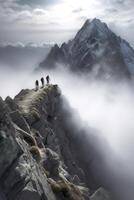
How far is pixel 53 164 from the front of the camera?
1960 inches

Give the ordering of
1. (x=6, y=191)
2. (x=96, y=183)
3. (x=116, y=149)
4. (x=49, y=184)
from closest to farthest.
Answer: (x=6, y=191), (x=49, y=184), (x=96, y=183), (x=116, y=149)

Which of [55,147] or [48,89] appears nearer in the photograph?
[55,147]

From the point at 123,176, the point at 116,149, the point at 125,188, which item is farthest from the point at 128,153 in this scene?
the point at 125,188

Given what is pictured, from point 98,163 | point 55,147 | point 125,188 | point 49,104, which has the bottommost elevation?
point 125,188

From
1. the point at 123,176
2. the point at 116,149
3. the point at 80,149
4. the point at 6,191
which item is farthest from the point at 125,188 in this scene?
the point at 6,191

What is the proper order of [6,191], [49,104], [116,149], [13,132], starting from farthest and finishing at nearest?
[116,149] → [49,104] → [13,132] → [6,191]

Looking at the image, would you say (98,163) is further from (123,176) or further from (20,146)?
(20,146)

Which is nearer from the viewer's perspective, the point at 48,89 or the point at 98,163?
the point at 48,89

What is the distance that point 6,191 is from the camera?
32.2 meters

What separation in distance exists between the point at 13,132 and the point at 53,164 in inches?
601

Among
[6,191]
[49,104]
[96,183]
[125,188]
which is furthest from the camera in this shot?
[125,188]

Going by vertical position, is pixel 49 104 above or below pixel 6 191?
above

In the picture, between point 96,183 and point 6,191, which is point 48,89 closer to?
point 96,183

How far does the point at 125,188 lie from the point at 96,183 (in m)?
14.6
